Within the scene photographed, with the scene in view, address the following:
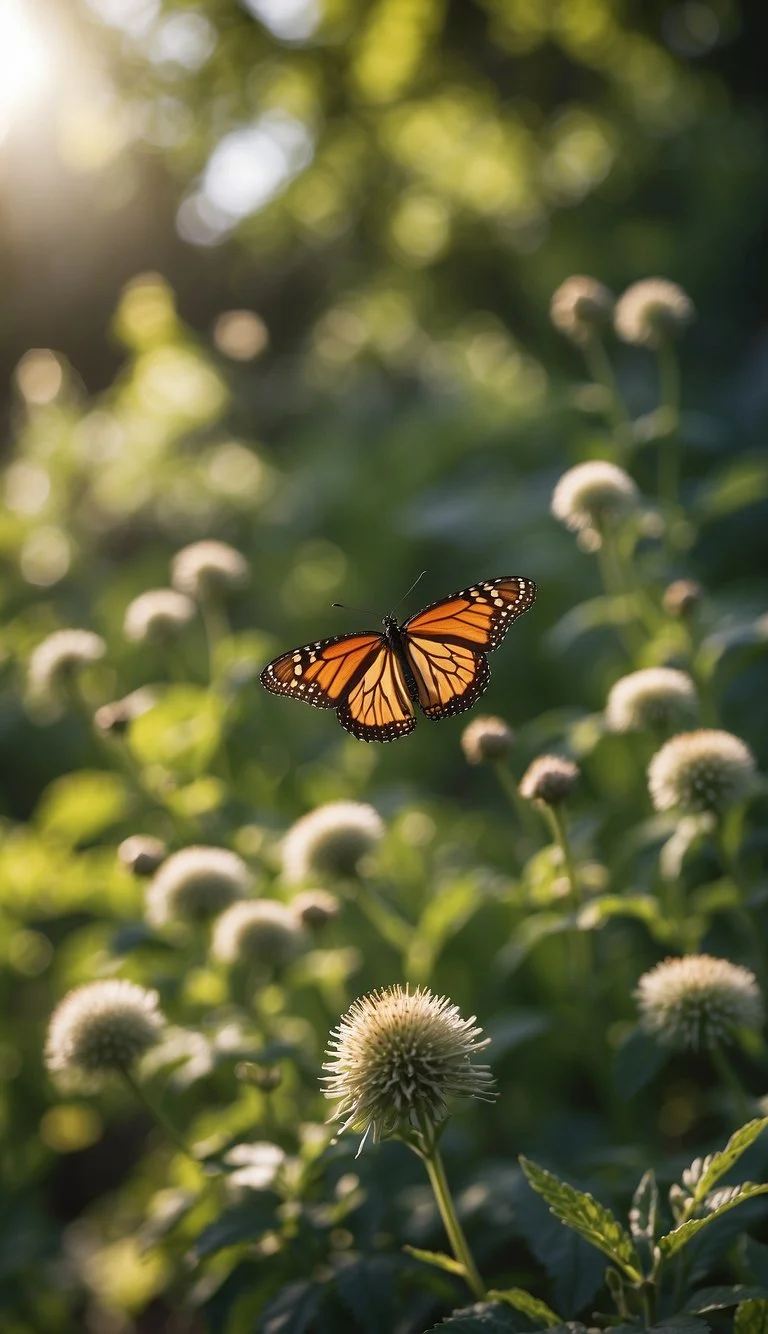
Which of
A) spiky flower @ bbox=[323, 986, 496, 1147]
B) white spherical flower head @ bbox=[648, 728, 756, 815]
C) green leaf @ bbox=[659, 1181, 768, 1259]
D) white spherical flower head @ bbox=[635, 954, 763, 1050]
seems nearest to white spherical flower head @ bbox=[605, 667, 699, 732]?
white spherical flower head @ bbox=[648, 728, 756, 815]

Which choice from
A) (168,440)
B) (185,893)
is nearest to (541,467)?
(168,440)

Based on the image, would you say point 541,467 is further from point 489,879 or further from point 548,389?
point 489,879

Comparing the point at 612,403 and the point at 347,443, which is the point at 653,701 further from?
the point at 347,443

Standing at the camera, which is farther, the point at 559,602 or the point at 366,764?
the point at 559,602

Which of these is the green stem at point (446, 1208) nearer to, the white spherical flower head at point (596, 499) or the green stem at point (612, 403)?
the white spherical flower head at point (596, 499)

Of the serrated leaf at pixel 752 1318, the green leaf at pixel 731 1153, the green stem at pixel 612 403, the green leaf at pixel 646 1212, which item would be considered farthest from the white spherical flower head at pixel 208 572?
the serrated leaf at pixel 752 1318

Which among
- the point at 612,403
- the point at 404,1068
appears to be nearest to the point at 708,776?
the point at 404,1068
